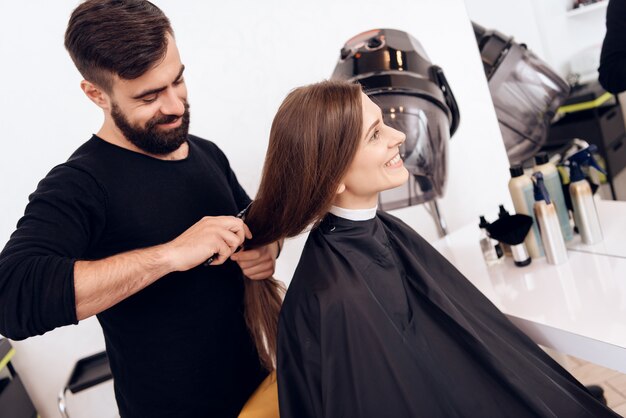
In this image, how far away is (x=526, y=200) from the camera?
1.67m

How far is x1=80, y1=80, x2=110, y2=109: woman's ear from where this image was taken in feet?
4.19

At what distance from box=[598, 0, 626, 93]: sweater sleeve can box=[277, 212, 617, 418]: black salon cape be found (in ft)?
2.41

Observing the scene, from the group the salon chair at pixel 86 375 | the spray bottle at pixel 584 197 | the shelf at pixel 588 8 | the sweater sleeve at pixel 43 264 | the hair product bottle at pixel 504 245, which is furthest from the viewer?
the salon chair at pixel 86 375

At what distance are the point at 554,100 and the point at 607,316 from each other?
76cm

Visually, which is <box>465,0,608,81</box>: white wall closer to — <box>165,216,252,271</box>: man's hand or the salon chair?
<box>165,216,252,271</box>: man's hand

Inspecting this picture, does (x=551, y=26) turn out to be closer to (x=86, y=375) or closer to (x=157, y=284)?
(x=157, y=284)

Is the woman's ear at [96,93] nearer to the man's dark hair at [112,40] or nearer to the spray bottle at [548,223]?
the man's dark hair at [112,40]

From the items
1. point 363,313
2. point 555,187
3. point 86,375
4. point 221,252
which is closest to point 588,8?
point 555,187

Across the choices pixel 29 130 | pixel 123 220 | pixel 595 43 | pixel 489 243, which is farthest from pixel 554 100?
pixel 29 130

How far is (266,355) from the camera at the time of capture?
1.58 metres

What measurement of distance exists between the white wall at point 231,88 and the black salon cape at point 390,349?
3.53 feet

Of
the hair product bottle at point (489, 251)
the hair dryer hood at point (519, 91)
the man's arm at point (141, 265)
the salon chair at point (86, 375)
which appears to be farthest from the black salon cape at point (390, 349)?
the salon chair at point (86, 375)

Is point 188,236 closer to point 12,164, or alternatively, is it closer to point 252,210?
point 252,210

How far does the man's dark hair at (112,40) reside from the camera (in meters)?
1.20
